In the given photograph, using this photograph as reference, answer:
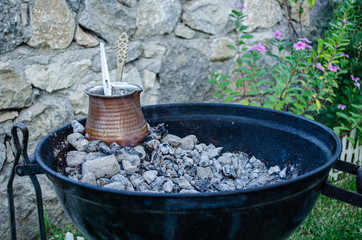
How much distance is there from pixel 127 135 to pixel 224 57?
Result: 1306mm

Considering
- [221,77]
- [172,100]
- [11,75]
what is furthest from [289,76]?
[11,75]

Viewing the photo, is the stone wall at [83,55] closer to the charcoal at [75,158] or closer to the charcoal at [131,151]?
the charcoal at [75,158]

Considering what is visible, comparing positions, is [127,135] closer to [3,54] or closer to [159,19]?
[3,54]

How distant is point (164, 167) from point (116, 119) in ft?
0.88

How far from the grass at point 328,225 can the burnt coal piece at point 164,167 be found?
83cm

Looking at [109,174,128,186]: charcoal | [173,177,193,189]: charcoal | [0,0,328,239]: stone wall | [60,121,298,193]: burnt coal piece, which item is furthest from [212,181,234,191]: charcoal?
[0,0,328,239]: stone wall

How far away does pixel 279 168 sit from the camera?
5.10ft

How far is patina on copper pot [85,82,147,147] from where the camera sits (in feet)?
→ 4.61

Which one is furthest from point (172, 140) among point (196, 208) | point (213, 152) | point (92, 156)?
point (196, 208)

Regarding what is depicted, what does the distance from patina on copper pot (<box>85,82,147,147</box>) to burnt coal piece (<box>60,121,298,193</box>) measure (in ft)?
0.11

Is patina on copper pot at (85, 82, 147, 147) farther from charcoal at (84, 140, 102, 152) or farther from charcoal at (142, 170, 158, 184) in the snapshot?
charcoal at (142, 170, 158, 184)

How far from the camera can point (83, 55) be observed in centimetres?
206

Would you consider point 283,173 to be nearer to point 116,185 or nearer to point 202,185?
point 202,185

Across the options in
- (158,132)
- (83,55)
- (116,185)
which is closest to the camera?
(116,185)
